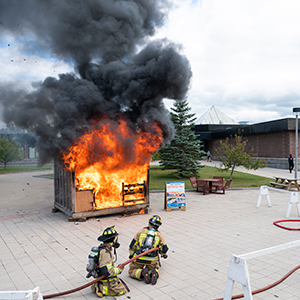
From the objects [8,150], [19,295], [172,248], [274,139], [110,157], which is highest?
[274,139]

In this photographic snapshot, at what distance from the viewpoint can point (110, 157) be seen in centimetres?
966

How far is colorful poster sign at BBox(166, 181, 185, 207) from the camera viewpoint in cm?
1084

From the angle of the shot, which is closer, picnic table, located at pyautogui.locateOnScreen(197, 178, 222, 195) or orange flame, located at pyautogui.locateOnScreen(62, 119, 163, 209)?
orange flame, located at pyautogui.locateOnScreen(62, 119, 163, 209)

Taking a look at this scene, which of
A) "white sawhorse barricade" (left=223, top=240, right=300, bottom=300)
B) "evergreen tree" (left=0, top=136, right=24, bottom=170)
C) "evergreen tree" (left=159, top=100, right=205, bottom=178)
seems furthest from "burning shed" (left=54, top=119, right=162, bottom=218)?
"evergreen tree" (left=0, top=136, right=24, bottom=170)

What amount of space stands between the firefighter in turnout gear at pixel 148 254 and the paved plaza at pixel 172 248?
156mm

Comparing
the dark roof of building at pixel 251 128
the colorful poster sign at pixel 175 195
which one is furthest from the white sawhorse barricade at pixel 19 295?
the dark roof of building at pixel 251 128

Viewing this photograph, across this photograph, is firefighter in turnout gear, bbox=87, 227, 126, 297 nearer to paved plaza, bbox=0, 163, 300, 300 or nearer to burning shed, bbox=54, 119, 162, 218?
paved plaza, bbox=0, 163, 300, 300

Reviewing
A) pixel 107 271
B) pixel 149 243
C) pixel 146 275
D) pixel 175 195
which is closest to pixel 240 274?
pixel 149 243

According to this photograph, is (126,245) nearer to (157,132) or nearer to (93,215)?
(93,215)

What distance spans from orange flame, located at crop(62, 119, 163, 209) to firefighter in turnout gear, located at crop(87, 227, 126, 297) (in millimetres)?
4990

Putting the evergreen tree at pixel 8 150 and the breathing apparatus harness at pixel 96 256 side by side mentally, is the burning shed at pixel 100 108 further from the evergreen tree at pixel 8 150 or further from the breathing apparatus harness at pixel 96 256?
the evergreen tree at pixel 8 150

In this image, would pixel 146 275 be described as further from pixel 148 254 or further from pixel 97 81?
pixel 97 81

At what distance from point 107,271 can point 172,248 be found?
8.76 feet

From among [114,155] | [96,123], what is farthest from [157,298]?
[96,123]
